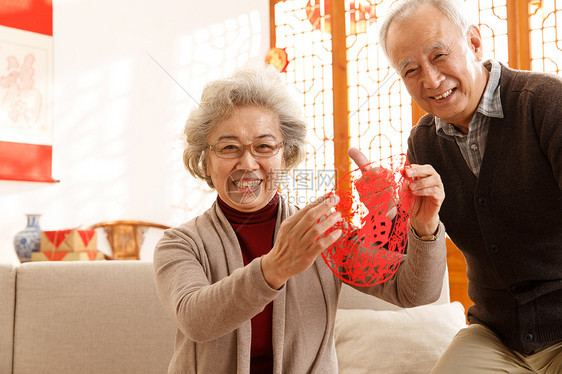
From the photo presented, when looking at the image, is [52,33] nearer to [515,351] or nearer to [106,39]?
[106,39]

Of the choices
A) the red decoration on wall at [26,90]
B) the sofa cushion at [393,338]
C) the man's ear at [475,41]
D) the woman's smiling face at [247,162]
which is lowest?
the sofa cushion at [393,338]

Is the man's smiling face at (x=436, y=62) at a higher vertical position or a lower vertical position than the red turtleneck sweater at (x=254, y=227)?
higher

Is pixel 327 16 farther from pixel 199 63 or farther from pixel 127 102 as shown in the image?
pixel 127 102

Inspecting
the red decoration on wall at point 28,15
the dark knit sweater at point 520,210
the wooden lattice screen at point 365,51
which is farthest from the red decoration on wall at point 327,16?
the dark knit sweater at point 520,210

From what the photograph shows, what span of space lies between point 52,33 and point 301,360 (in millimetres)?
3824

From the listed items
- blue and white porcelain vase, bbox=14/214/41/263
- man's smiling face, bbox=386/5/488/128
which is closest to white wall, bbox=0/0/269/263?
blue and white porcelain vase, bbox=14/214/41/263

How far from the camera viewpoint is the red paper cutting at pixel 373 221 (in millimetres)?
1288

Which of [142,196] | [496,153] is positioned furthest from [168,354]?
[142,196]

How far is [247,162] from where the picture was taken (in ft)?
4.74

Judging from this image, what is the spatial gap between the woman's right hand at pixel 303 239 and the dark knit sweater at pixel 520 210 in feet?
1.98

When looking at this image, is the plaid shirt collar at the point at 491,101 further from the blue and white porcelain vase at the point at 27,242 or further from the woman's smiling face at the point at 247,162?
the blue and white porcelain vase at the point at 27,242

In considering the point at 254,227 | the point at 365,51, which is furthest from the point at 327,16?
the point at 254,227

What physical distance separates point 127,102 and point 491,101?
394 cm

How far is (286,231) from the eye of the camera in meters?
1.13
